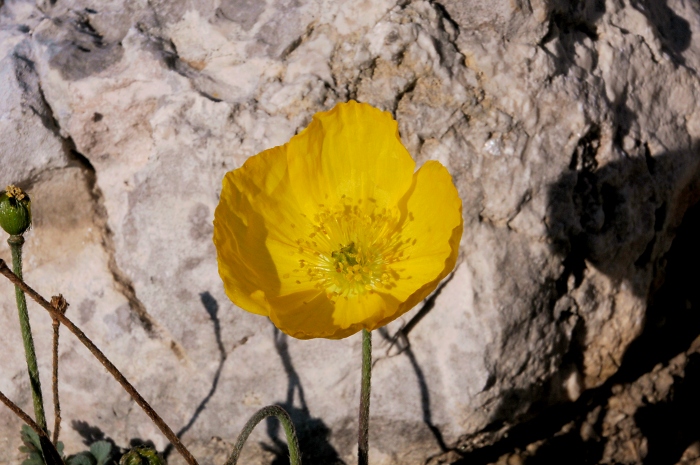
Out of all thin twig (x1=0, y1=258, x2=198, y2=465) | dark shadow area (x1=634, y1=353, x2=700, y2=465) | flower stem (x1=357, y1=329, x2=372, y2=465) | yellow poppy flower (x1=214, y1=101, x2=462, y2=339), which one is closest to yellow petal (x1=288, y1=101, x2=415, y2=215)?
yellow poppy flower (x1=214, y1=101, x2=462, y2=339)

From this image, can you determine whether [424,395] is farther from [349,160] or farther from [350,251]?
[349,160]

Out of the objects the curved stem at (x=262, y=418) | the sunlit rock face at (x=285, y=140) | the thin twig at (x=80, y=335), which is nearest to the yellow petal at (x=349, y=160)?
the sunlit rock face at (x=285, y=140)

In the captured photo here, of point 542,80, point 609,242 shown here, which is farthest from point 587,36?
point 609,242

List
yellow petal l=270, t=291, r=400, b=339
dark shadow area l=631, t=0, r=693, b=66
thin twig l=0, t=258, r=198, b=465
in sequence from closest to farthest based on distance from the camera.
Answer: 1. thin twig l=0, t=258, r=198, b=465
2. yellow petal l=270, t=291, r=400, b=339
3. dark shadow area l=631, t=0, r=693, b=66

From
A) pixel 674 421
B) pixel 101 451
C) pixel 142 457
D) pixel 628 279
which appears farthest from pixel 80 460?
pixel 674 421

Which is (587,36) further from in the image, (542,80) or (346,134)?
(346,134)

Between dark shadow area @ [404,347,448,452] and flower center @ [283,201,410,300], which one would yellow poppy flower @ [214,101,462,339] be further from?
dark shadow area @ [404,347,448,452]

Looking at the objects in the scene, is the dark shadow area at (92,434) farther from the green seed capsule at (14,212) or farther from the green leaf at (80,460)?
the green seed capsule at (14,212)

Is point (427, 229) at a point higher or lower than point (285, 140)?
lower
